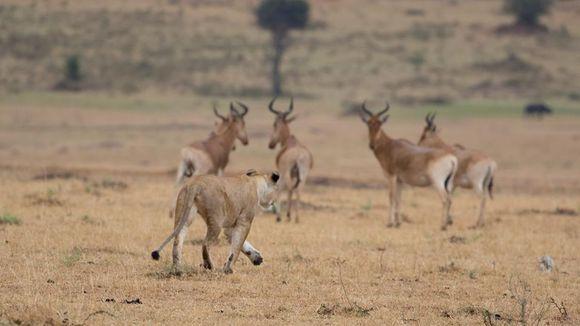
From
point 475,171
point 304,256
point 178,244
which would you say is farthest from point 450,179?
point 178,244

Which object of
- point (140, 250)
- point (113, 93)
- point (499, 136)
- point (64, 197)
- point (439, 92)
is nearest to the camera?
point (140, 250)

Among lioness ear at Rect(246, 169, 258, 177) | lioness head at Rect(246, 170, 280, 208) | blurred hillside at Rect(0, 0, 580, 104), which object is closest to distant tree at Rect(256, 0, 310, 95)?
blurred hillside at Rect(0, 0, 580, 104)

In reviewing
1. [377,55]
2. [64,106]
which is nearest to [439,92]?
[377,55]

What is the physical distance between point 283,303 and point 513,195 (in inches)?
549

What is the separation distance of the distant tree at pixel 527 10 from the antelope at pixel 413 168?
4414 cm

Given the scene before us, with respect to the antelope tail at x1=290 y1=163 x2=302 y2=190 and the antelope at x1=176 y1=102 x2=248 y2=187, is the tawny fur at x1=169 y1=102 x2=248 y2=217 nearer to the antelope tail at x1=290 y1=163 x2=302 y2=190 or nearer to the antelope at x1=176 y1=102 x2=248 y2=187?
the antelope at x1=176 y1=102 x2=248 y2=187

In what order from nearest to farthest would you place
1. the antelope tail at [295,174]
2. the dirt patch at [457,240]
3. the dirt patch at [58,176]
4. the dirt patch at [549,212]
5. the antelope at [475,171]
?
the dirt patch at [457,240], the antelope tail at [295,174], the antelope at [475,171], the dirt patch at [549,212], the dirt patch at [58,176]

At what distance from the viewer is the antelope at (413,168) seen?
16.4 meters

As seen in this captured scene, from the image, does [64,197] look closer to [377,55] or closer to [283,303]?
[283,303]

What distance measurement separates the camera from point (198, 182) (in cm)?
1012

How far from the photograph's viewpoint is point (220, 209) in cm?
1022

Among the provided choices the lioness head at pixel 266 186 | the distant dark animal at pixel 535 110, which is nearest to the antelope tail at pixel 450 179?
the lioness head at pixel 266 186

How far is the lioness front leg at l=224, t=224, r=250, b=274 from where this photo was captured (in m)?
10.4

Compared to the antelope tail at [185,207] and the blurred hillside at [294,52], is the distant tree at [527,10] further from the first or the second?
the antelope tail at [185,207]
